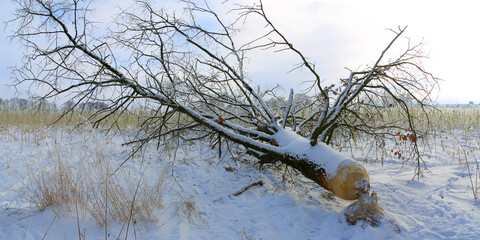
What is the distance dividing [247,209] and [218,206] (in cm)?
39

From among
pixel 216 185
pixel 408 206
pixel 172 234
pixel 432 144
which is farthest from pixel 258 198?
pixel 432 144

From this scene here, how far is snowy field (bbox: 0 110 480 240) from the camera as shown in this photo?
2457mm

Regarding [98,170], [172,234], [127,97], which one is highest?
[127,97]

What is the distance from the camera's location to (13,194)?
3.04 metres

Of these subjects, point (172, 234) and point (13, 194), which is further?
point (13, 194)

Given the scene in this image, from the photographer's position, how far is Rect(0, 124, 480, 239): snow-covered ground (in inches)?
96.3

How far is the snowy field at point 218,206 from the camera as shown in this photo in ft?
8.06

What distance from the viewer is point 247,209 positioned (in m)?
3.38

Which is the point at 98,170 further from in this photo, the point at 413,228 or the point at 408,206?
the point at 408,206

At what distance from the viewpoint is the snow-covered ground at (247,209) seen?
2.45 m

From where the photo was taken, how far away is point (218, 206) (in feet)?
11.3

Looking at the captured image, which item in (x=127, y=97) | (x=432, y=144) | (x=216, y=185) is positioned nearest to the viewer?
(x=127, y=97)

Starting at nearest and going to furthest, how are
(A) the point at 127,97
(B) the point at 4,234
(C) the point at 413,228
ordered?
(B) the point at 4,234 → (C) the point at 413,228 → (A) the point at 127,97

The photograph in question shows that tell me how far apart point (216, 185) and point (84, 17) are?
294cm
